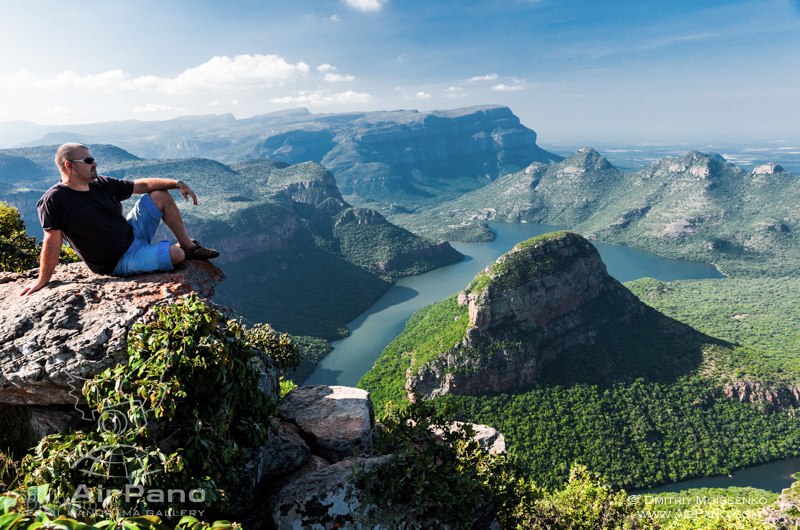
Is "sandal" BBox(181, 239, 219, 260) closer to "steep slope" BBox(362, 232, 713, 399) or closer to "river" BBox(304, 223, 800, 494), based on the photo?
"steep slope" BBox(362, 232, 713, 399)

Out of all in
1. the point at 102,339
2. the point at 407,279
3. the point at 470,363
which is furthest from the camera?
the point at 407,279

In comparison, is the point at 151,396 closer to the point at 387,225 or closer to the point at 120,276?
the point at 120,276

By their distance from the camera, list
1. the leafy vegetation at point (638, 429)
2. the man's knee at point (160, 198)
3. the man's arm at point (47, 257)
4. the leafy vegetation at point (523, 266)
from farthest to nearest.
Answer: the leafy vegetation at point (523, 266)
the leafy vegetation at point (638, 429)
the man's knee at point (160, 198)
the man's arm at point (47, 257)

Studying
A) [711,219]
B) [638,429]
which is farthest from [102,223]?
[711,219]

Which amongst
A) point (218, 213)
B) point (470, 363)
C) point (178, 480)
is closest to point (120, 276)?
point (178, 480)

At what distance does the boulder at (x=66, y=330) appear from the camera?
685 centimetres

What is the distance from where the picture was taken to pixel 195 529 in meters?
3.69

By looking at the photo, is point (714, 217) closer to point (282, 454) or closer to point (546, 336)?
point (546, 336)

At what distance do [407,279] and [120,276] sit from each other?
127 meters

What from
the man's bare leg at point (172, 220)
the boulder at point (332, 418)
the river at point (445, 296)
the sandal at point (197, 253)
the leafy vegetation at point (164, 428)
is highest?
the man's bare leg at point (172, 220)

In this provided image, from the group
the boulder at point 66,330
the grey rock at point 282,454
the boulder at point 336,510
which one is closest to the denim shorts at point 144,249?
the boulder at point 66,330

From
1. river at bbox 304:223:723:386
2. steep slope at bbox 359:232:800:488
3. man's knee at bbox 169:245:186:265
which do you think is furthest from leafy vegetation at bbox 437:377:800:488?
man's knee at bbox 169:245:186:265

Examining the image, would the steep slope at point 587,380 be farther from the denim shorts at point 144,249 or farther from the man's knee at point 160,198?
the man's knee at point 160,198

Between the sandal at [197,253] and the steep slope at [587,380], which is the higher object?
the sandal at [197,253]
